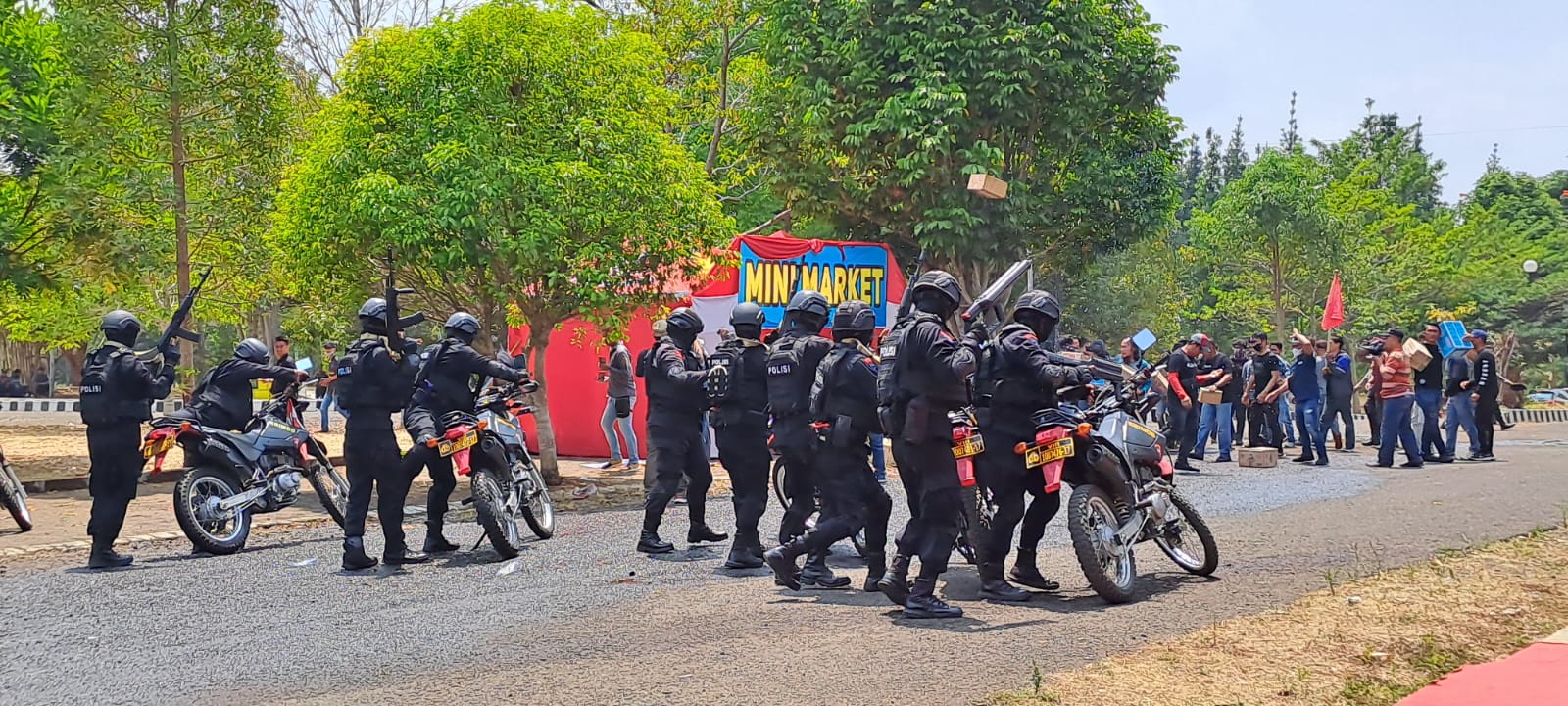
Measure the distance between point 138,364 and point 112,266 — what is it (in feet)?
32.3

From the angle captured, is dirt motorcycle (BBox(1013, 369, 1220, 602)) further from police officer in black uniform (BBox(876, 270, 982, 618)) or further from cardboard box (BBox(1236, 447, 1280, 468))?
cardboard box (BBox(1236, 447, 1280, 468))

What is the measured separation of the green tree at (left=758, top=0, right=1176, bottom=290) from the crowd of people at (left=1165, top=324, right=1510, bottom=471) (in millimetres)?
4755

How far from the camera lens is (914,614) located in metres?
6.98

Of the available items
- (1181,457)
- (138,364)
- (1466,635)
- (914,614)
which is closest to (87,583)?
(138,364)

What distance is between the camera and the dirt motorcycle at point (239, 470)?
10078 mm

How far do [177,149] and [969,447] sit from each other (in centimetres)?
1335

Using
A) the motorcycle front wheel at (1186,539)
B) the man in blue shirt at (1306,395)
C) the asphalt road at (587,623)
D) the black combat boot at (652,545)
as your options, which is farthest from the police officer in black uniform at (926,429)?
the man in blue shirt at (1306,395)

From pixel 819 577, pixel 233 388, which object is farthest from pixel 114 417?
pixel 819 577

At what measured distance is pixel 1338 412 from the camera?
1819 centimetres

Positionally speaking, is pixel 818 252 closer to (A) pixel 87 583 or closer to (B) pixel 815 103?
(B) pixel 815 103

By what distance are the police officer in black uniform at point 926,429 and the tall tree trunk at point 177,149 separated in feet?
39.1

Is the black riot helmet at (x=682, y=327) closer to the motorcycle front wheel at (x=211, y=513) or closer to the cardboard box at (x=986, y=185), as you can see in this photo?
the motorcycle front wheel at (x=211, y=513)

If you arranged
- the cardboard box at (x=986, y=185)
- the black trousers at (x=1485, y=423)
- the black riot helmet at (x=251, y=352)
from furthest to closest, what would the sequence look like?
the black trousers at (x=1485, y=423) < the cardboard box at (x=986, y=185) < the black riot helmet at (x=251, y=352)

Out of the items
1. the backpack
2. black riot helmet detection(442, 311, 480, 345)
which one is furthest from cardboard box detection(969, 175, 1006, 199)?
the backpack
